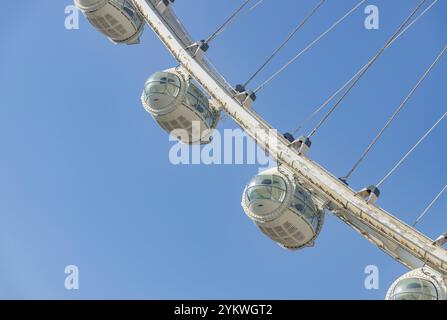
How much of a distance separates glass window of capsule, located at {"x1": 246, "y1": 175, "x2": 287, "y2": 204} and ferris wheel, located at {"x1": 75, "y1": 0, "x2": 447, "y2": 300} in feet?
0.09

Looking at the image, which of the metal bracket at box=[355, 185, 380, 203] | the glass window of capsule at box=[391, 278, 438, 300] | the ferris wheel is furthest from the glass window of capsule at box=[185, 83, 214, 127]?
the glass window of capsule at box=[391, 278, 438, 300]

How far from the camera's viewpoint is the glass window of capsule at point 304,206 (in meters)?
27.4

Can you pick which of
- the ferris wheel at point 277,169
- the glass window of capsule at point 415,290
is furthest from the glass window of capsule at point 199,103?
the glass window of capsule at point 415,290

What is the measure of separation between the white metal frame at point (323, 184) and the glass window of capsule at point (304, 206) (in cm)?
31

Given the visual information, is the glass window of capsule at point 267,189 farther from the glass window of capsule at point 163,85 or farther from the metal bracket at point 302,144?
the glass window of capsule at point 163,85

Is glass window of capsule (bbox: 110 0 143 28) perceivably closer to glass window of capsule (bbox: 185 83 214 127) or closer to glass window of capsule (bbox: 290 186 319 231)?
glass window of capsule (bbox: 185 83 214 127)

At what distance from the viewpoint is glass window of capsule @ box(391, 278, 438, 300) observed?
24172 mm

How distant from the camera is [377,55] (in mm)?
27031

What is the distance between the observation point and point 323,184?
26812 mm

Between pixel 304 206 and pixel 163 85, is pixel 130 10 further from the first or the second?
pixel 304 206

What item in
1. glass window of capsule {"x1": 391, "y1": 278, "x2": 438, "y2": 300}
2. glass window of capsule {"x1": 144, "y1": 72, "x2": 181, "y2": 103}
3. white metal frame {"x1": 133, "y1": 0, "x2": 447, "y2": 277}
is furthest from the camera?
glass window of capsule {"x1": 144, "y1": 72, "x2": 181, "y2": 103}
